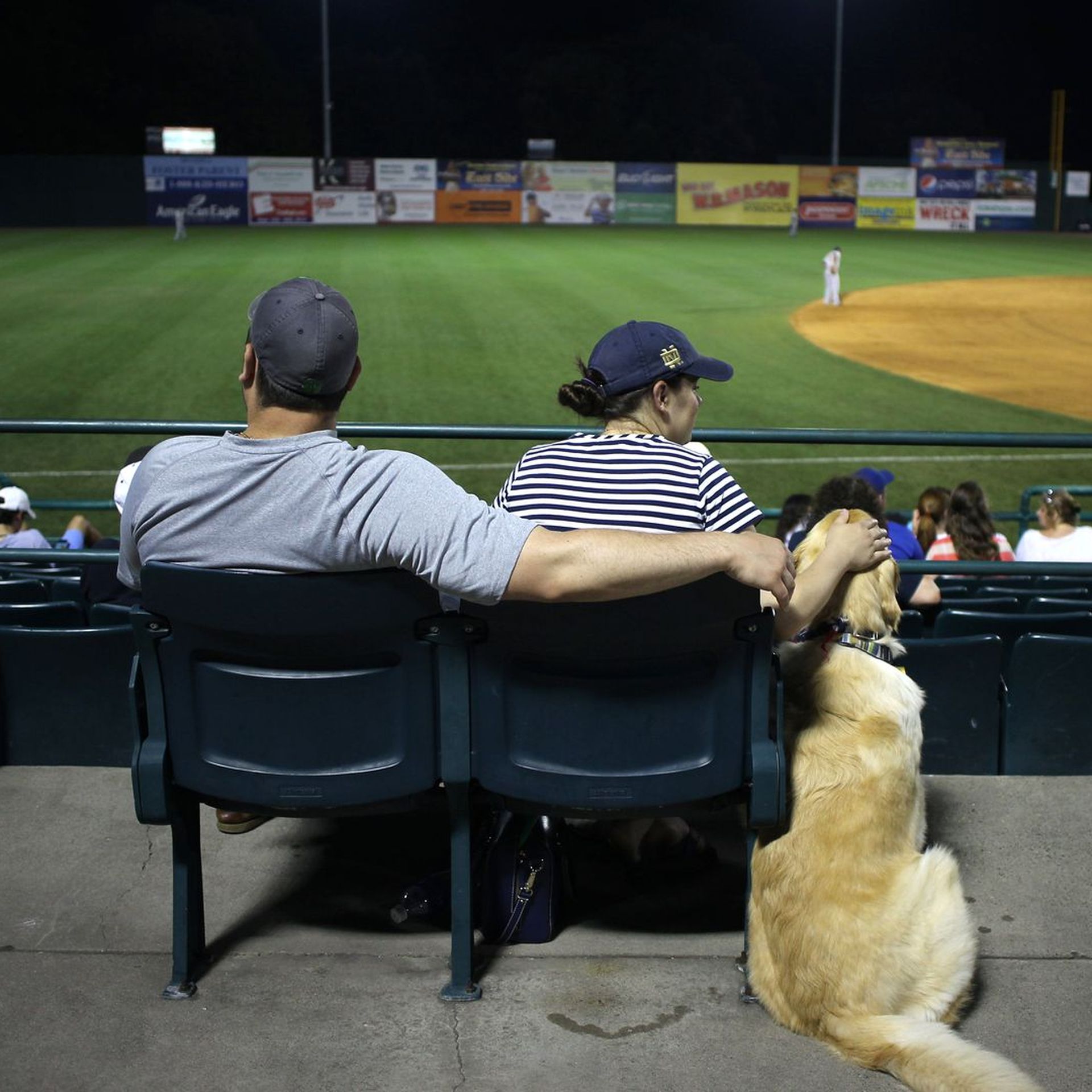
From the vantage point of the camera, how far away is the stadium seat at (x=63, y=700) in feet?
13.4

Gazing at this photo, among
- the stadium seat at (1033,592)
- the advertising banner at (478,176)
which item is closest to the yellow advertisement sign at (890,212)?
the advertising banner at (478,176)

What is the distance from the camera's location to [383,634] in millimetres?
2709

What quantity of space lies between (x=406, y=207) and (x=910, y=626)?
46.6 metres

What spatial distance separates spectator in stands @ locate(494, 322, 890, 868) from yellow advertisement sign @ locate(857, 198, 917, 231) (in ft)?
164

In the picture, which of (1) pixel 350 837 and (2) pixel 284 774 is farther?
(1) pixel 350 837

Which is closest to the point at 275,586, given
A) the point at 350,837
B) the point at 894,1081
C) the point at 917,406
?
the point at 350,837

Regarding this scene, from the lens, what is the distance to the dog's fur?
2678mm

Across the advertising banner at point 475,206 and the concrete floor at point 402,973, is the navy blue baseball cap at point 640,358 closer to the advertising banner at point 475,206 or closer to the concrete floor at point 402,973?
the concrete floor at point 402,973

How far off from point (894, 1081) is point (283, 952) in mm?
1338

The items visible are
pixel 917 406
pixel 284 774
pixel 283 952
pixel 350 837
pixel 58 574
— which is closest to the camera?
pixel 284 774

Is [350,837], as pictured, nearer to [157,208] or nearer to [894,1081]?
[894,1081]

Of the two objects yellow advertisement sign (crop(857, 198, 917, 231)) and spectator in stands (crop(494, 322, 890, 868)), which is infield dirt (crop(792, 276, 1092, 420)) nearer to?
spectator in stands (crop(494, 322, 890, 868))

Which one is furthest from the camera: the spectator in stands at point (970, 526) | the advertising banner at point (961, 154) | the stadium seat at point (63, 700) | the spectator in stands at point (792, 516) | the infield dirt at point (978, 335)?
the advertising banner at point (961, 154)

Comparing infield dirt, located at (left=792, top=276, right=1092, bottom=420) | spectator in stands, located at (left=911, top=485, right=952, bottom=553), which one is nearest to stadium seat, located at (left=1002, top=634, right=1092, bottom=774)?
spectator in stands, located at (left=911, top=485, right=952, bottom=553)
